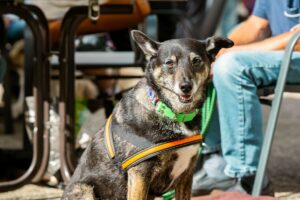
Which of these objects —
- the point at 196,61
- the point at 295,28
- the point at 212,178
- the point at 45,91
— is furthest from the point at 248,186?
the point at 45,91

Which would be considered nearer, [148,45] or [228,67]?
[148,45]

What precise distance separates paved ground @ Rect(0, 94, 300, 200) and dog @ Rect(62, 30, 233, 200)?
3.07ft

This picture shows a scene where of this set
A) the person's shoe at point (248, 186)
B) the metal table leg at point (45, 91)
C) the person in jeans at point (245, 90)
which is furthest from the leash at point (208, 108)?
the metal table leg at point (45, 91)

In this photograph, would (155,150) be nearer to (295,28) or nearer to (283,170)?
(295,28)

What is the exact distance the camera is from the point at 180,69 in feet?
7.84

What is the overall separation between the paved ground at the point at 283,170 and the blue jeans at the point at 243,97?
50cm

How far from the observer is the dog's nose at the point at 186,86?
7.71ft

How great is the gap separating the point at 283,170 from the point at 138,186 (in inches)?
75.2

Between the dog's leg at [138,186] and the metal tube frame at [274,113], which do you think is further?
the metal tube frame at [274,113]

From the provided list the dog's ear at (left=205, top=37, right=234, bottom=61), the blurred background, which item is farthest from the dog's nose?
the blurred background

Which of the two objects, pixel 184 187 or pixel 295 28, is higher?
pixel 295 28

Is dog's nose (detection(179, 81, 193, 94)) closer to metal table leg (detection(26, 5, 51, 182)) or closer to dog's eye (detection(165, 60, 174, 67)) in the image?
dog's eye (detection(165, 60, 174, 67))

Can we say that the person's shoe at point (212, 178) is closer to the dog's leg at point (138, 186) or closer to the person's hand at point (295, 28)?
the person's hand at point (295, 28)

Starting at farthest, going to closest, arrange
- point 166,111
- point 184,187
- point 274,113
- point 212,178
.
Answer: point 212,178, point 274,113, point 184,187, point 166,111
